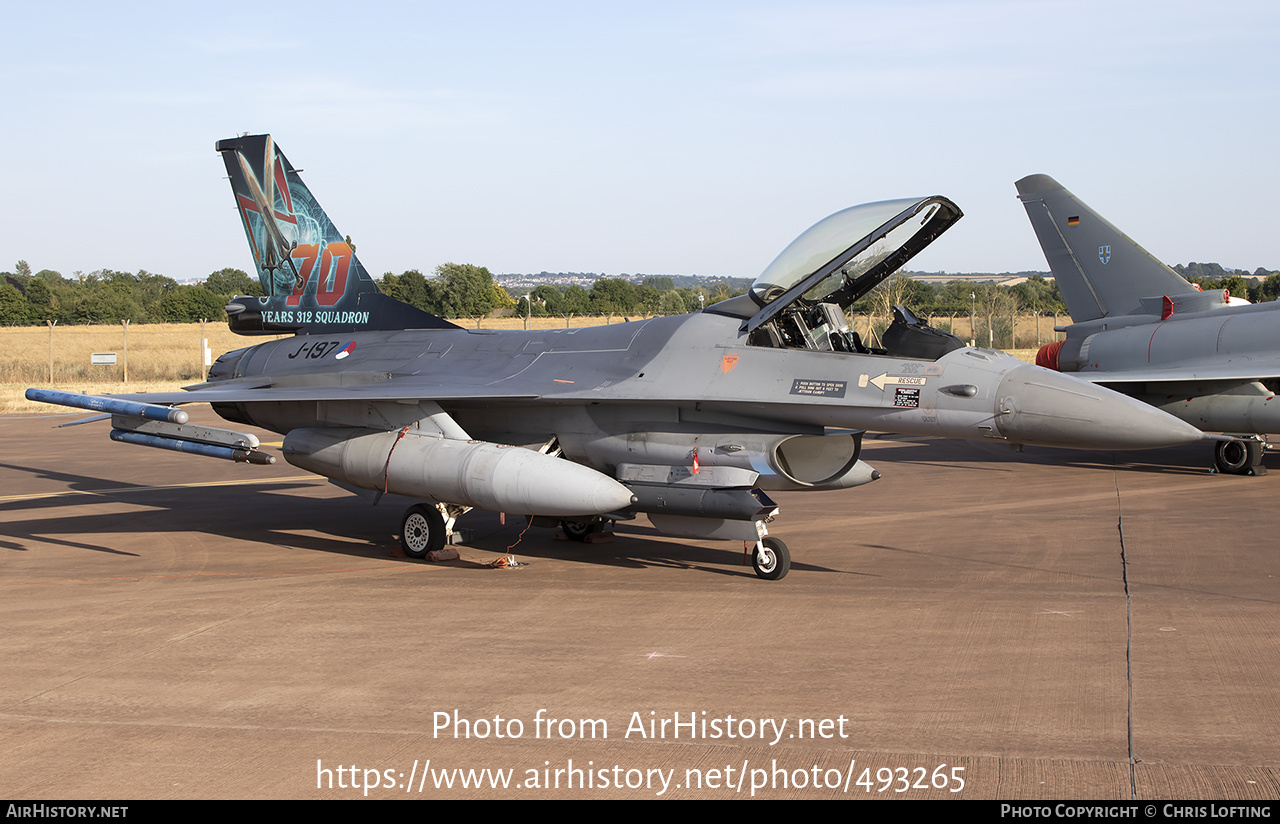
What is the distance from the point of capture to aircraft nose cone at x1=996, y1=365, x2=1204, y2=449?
27.1ft

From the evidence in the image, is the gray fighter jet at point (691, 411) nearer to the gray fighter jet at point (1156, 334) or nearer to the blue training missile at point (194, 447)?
the blue training missile at point (194, 447)

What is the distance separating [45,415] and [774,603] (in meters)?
26.4

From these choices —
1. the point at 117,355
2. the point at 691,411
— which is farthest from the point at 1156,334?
the point at 117,355

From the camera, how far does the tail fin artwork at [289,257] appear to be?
43.9 ft

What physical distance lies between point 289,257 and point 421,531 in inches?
190

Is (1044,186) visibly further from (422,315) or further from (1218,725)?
(1218,725)

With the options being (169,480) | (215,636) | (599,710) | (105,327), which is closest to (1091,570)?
(599,710)

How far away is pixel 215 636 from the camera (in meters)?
7.60

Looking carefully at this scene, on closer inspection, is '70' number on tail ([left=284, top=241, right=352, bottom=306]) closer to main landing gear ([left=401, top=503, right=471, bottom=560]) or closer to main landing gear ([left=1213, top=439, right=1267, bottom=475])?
main landing gear ([left=401, top=503, right=471, bottom=560])

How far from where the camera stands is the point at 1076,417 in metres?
8.34

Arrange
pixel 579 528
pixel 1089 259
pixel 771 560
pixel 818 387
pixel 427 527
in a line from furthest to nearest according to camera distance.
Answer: pixel 1089 259, pixel 579 528, pixel 427 527, pixel 771 560, pixel 818 387

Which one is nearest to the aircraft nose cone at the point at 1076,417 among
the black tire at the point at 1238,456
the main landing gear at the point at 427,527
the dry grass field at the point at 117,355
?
the main landing gear at the point at 427,527

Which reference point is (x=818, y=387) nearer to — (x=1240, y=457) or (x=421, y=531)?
→ (x=421, y=531)

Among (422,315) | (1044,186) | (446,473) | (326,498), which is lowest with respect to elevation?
(326,498)
